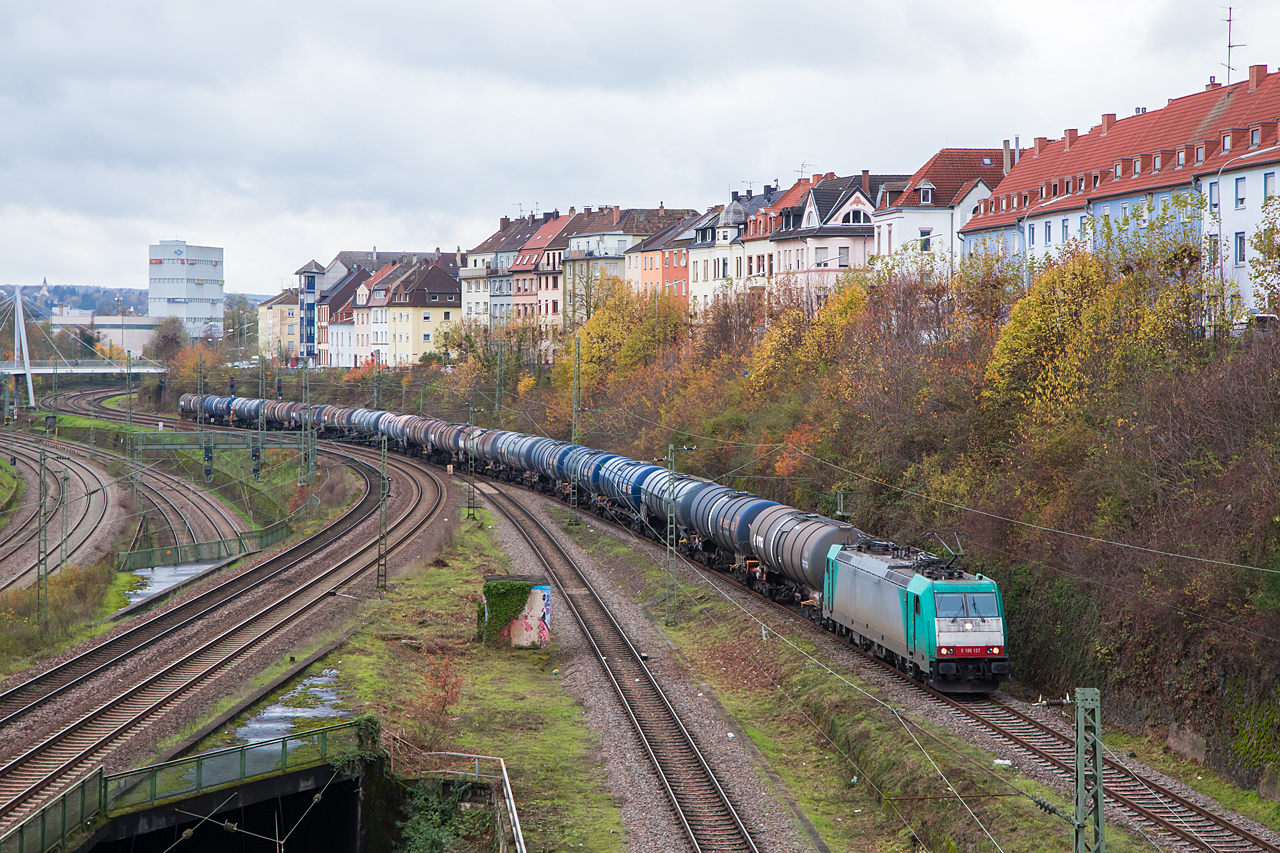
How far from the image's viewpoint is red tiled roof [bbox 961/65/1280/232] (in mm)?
51969

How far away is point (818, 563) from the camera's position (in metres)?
33.4

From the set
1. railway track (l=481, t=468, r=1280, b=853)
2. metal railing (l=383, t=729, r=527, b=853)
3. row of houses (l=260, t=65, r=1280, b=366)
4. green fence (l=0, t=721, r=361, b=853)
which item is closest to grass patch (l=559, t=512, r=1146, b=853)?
railway track (l=481, t=468, r=1280, b=853)

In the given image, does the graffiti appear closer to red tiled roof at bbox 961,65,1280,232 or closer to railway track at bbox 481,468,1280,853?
railway track at bbox 481,468,1280,853

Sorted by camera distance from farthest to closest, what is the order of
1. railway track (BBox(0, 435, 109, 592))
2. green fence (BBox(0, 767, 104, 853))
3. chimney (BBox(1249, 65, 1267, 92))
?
railway track (BBox(0, 435, 109, 592)) < chimney (BBox(1249, 65, 1267, 92)) < green fence (BBox(0, 767, 104, 853))

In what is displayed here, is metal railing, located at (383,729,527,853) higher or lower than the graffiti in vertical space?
lower

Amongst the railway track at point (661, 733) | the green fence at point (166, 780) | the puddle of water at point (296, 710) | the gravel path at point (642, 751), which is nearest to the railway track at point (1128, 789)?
the gravel path at point (642, 751)

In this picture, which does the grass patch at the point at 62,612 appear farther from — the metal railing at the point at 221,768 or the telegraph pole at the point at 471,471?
the telegraph pole at the point at 471,471

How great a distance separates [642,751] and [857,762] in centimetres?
444

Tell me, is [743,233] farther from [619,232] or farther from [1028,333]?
[1028,333]

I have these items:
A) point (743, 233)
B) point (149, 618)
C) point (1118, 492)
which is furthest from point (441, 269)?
point (1118, 492)

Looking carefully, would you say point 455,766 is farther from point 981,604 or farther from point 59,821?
point 981,604

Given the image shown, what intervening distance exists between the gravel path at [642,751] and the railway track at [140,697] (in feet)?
28.9

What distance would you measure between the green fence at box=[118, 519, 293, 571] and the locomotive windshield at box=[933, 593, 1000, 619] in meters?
39.9

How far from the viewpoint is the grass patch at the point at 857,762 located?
66.1 feet
